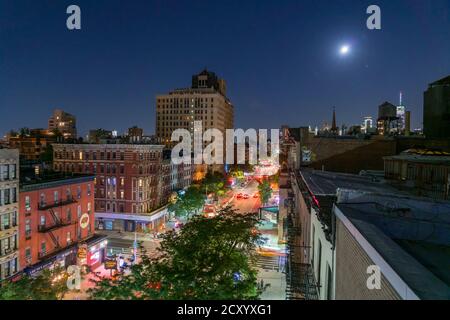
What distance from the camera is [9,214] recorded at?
27141mm

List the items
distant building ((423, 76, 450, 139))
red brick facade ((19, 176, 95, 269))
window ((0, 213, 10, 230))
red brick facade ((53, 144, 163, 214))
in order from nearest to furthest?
window ((0, 213, 10, 230)), red brick facade ((19, 176, 95, 269)), distant building ((423, 76, 450, 139)), red brick facade ((53, 144, 163, 214))

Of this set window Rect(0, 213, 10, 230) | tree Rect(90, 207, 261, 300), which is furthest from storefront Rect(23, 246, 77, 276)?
tree Rect(90, 207, 261, 300)

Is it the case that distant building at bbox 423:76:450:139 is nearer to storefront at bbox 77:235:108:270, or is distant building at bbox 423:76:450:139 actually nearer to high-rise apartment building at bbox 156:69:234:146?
storefront at bbox 77:235:108:270

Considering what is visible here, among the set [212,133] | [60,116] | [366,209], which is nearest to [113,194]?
[366,209]

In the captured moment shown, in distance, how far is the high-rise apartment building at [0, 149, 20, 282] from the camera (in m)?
26.3

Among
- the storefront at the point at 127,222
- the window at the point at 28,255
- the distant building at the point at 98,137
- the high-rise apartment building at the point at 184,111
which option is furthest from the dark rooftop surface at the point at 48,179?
the high-rise apartment building at the point at 184,111

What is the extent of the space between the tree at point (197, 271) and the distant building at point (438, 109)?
30812 millimetres

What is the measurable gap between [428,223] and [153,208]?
4867cm

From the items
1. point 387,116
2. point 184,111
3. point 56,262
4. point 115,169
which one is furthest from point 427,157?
point 184,111

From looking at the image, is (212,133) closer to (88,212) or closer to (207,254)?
(88,212)

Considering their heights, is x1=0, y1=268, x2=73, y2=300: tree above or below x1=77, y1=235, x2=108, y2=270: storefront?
above

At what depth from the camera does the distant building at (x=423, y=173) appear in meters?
17.3

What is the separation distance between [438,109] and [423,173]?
24353 millimetres

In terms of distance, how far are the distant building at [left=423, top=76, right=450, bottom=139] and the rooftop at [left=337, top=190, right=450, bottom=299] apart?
3205 centimetres
